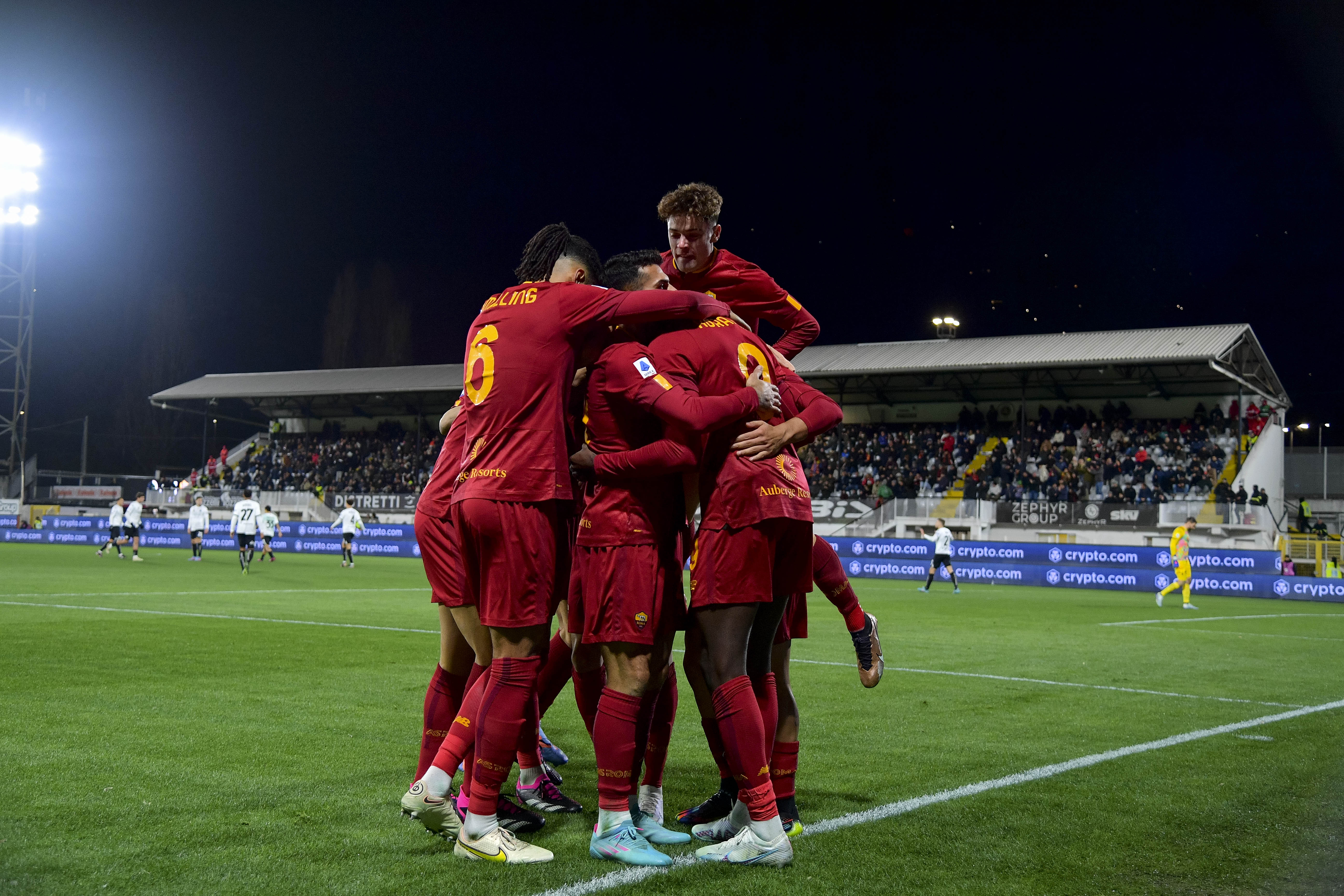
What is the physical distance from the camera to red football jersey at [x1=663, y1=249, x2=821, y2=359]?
4895 mm

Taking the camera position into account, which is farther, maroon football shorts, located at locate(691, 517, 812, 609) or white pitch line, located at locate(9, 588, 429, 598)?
white pitch line, located at locate(9, 588, 429, 598)

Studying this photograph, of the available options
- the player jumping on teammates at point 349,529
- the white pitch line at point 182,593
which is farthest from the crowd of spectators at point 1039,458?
the white pitch line at point 182,593

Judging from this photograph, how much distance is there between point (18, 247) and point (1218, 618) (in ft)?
149

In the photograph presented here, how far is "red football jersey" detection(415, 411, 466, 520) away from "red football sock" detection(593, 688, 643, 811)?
4.11 ft

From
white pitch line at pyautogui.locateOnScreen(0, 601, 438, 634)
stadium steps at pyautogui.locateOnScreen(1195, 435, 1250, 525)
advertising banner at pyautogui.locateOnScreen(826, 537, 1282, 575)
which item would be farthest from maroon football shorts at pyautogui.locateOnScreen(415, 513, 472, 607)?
stadium steps at pyautogui.locateOnScreen(1195, 435, 1250, 525)

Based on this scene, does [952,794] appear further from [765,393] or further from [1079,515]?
[1079,515]

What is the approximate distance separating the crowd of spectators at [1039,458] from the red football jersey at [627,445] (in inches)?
1122

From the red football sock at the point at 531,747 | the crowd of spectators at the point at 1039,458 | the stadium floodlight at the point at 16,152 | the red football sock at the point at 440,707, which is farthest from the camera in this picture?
the stadium floodlight at the point at 16,152

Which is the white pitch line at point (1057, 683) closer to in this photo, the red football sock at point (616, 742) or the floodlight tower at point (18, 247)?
the red football sock at point (616, 742)

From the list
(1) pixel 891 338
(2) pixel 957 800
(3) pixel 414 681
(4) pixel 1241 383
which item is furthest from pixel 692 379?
(1) pixel 891 338

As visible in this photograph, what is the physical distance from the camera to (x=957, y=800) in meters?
4.92

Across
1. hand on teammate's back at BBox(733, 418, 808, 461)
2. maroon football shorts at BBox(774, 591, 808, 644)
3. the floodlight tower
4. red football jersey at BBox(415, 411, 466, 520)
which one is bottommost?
maroon football shorts at BBox(774, 591, 808, 644)

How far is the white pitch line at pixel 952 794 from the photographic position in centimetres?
362

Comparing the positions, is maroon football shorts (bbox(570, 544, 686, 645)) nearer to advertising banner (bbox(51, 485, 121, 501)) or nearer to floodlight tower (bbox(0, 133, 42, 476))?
floodlight tower (bbox(0, 133, 42, 476))
